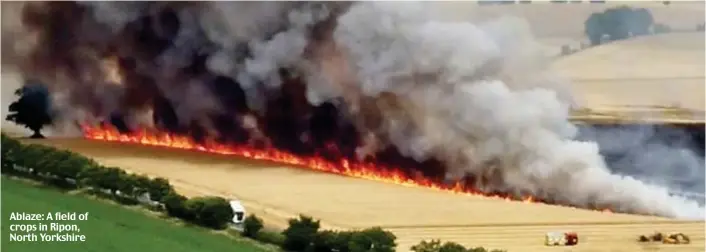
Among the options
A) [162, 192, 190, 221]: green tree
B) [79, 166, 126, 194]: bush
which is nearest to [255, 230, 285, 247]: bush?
[162, 192, 190, 221]: green tree

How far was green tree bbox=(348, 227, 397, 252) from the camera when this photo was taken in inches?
131

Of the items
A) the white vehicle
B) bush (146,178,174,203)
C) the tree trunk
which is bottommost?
the white vehicle

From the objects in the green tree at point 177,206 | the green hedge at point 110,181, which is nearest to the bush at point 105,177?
the green hedge at point 110,181

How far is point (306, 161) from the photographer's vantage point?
3.49 metres

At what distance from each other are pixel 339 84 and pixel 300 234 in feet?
1.40

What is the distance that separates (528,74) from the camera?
3436 mm

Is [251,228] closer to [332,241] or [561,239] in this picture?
[332,241]

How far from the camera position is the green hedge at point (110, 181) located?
339 cm

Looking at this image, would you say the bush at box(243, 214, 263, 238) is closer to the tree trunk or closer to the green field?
the green field

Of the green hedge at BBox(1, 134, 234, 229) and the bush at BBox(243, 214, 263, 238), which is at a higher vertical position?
the green hedge at BBox(1, 134, 234, 229)

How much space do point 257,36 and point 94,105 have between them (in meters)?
0.50

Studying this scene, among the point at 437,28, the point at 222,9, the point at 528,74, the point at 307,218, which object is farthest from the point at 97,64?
the point at 528,74

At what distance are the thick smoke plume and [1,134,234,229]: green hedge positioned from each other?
0.13 meters

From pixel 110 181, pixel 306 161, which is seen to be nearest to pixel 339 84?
pixel 306 161
